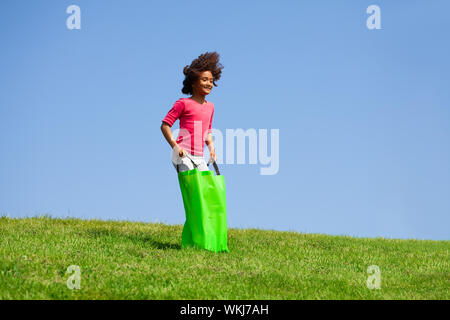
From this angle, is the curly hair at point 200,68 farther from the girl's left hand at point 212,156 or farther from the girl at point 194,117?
the girl's left hand at point 212,156

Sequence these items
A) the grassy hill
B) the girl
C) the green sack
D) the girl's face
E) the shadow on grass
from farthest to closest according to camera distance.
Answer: the shadow on grass → the girl's face → the girl → the green sack → the grassy hill

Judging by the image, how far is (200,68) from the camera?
26.8ft

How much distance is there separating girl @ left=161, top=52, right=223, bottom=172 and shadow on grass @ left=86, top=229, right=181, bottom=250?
→ 1.42m

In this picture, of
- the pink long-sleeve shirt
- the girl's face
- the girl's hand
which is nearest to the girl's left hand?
the pink long-sleeve shirt

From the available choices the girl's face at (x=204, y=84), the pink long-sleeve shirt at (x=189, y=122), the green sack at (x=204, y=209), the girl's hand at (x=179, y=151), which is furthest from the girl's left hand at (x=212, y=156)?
the girl's face at (x=204, y=84)

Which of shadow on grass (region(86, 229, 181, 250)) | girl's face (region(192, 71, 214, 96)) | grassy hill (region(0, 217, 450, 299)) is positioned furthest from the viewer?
shadow on grass (region(86, 229, 181, 250))

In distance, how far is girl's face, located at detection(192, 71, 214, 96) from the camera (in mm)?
8125

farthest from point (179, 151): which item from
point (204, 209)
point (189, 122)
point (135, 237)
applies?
point (135, 237)

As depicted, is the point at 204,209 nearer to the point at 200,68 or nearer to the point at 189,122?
the point at 189,122

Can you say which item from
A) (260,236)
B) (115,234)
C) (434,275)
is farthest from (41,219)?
(434,275)

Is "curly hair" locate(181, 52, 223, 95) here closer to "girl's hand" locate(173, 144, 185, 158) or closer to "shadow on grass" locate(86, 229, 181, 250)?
"girl's hand" locate(173, 144, 185, 158)

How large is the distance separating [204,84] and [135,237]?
3225mm

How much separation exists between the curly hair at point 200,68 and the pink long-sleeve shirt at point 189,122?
393mm

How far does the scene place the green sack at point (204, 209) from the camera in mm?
7641
